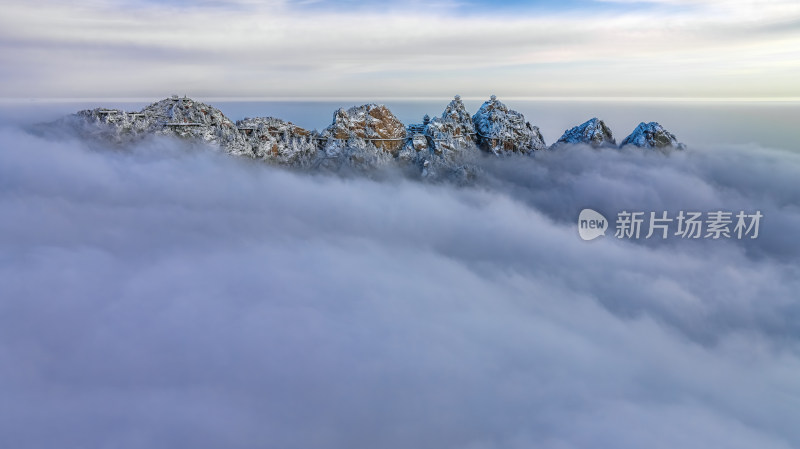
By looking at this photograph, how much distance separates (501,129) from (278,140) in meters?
44.2

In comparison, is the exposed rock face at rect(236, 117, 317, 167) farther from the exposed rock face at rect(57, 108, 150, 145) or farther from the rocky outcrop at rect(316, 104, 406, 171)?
the exposed rock face at rect(57, 108, 150, 145)

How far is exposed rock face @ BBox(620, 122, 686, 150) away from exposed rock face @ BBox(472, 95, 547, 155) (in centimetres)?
2256

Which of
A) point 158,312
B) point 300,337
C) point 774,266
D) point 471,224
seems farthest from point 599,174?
point 158,312

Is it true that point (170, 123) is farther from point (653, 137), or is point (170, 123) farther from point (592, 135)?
point (653, 137)

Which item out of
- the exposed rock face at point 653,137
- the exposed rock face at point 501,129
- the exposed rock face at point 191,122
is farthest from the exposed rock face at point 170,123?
the exposed rock face at point 653,137

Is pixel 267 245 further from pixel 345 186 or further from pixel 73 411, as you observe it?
pixel 73 411

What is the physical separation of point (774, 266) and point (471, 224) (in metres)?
62.0

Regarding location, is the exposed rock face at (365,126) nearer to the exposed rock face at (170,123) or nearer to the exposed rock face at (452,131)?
the exposed rock face at (452,131)

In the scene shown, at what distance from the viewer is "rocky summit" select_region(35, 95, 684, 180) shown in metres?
87.4

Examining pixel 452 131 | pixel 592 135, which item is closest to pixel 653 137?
pixel 592 135

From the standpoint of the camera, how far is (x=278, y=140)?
93.3 meters

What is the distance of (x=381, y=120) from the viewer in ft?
315

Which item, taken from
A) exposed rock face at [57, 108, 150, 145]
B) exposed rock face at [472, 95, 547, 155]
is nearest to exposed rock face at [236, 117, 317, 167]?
exposed rock face at [57, 108, 150, 145]

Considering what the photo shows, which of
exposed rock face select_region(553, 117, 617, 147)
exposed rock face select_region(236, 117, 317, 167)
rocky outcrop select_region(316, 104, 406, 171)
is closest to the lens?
exposed rock face select_region(236, 117, 317, 167)
